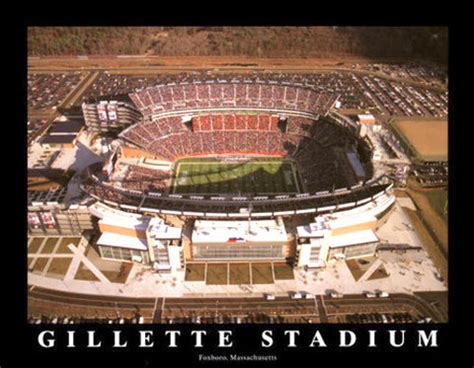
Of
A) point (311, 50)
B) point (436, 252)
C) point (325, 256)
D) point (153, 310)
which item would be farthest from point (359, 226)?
point (311, 50)

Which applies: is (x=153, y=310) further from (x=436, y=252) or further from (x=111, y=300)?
(x=436, y=252)

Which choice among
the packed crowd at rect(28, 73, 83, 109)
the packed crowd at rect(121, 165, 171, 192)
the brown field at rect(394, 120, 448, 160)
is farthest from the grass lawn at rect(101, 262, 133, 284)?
the packed crowd at rect(28, 73, 83, 109)

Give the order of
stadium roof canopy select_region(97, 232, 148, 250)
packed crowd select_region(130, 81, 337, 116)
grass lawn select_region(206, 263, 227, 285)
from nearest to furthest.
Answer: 1. grass lawn select_region(206, 263, 227, 285)
2. stadium roof canopy select_region(97, 232, 148, 250)
3. packed crowd select_region(130, 81, 337, 116)

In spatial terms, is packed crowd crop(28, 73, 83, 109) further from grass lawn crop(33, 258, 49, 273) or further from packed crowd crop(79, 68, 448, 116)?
grass lawn crop(33, 258, 49, 273)

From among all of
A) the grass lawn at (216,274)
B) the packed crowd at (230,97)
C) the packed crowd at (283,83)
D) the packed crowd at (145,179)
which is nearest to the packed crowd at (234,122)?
the packed crowd at (230,97)

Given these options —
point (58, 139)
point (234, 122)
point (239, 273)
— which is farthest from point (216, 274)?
point (58, 139)

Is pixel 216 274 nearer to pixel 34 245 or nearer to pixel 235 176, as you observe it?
pixel 235 176
